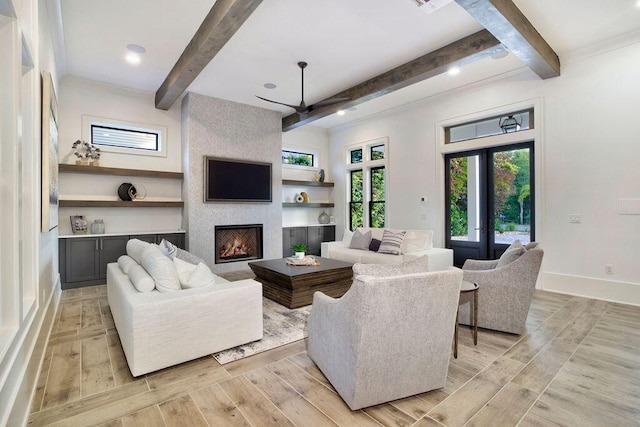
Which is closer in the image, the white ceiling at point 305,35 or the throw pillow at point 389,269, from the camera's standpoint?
the throw pillow at point 389,269

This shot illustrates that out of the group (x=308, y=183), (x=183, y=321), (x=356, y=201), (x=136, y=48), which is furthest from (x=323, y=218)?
(x=183, y=321)

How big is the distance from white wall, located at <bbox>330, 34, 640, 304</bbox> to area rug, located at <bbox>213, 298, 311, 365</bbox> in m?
3.64

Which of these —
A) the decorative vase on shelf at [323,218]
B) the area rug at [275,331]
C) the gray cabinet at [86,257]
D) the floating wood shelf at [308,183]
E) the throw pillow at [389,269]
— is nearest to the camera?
the throw pillow at [389,269]

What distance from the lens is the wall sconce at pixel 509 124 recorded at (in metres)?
4.93

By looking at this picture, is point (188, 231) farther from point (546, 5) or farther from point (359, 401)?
point (546, 5)

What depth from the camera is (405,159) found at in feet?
20.9

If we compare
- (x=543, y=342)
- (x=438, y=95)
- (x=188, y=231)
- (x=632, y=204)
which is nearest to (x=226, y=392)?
(x=543, y=342)

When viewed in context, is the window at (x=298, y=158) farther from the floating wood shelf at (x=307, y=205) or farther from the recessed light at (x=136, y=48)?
the recessed light at (x=136, y=48)

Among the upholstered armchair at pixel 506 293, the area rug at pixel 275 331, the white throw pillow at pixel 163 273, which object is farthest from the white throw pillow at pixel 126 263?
the upholstered armchair at pixel 506 293

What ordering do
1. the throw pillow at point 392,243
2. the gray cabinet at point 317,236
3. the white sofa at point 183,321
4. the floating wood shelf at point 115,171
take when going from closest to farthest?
the white sofa at point 183,321 → the floating wood shelf at point 115,171 → the throw pillow at point 392,243 → the gray cabinet at point 317,236

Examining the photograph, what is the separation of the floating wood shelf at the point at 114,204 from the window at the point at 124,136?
0.89m

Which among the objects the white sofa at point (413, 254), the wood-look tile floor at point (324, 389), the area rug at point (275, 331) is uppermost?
the white sofa at point (413, 254)

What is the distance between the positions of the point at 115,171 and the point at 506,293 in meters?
5.56

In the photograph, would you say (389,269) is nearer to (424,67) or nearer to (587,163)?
(424,67)
